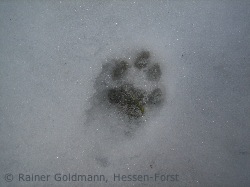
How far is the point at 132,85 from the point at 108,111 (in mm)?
457

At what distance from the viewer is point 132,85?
9.62ft

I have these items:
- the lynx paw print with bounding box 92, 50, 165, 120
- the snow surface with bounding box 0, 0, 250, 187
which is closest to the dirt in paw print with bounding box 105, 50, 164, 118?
the lynx paw print with bounding box 92, 50, 165, 120

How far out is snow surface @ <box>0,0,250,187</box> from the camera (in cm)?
291

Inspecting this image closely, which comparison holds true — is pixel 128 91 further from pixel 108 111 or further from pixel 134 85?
pixel 108 111

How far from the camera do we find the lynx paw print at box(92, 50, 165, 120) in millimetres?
2918

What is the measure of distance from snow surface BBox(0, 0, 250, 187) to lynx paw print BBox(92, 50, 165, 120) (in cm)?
9

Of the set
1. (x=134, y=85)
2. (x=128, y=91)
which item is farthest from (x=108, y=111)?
(x=134, y=85)

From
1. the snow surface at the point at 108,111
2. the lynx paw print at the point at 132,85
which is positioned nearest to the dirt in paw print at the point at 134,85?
the lynx paw print at the point at 132,85

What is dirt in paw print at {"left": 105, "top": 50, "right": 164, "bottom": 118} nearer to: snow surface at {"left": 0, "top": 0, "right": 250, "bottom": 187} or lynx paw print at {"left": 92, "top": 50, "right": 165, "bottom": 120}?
lynx paw print at {"left": 92, "top": 50, "right": 165, "bottom": 120}

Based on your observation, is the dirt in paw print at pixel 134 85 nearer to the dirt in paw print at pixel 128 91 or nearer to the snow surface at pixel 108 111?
the dirt in paw print at pixel 128 91

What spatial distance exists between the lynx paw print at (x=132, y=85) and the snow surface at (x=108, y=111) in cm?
9

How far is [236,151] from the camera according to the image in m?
2.97

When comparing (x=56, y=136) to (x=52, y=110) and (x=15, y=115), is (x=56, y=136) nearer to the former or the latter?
(x=52, y=110)

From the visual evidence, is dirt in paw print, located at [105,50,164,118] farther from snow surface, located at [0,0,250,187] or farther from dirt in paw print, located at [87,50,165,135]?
snow surface, located at [0,0,250,187]
